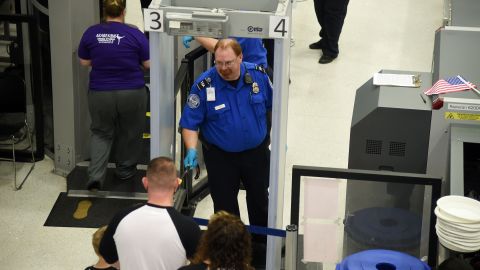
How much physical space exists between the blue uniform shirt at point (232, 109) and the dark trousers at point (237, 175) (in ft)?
0.38

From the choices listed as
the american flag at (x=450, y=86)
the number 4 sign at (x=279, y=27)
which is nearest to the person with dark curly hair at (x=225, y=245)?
the number 4 sign at (x=279, y=27)

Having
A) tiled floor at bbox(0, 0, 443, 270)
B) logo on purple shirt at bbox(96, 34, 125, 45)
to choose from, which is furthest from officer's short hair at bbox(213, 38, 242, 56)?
tiled floor at bbox(0, 0, 443, 270)

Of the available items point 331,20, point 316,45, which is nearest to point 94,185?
point 331,20

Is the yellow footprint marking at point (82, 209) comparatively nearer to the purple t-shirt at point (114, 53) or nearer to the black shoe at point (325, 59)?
the purple t-shirt at point (114, 53)

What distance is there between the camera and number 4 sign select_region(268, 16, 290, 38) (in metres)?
4.68

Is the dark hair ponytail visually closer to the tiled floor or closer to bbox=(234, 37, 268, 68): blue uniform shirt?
bbox=(234, 37, 268, 68): blue uniform shirt

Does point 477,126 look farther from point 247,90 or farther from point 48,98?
point 48,98

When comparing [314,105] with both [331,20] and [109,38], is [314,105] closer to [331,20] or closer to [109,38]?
[331,20]

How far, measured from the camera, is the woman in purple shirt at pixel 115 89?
6449mm

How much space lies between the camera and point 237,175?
569 centimetres

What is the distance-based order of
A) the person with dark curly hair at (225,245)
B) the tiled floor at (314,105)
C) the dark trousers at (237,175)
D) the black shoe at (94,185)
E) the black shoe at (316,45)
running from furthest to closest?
1. the black shoe at (316,45)
2. the black shoe at (94,185)
3. the tiled floor at (314,105)
4. the dark trousers at (237,175)
5. the person with dark curly hair at (225,245)

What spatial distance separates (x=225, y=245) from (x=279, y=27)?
4.64 ft

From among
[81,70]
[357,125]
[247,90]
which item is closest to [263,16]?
[247,90]

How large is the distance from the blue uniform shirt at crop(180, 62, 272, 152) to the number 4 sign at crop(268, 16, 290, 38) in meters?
0.66
